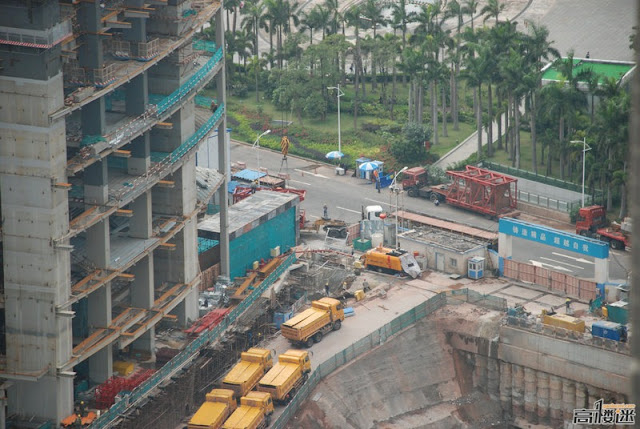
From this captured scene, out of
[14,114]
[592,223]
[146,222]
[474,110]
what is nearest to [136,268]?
[146,222]

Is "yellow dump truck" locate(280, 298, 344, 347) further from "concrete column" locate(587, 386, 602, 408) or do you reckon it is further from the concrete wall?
"concrete column" locate(587, 386, 602, 408)

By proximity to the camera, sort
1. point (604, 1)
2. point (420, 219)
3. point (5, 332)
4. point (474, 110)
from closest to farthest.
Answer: point (5, 332), point (420, 219), point (474, 110), point (604, 1)

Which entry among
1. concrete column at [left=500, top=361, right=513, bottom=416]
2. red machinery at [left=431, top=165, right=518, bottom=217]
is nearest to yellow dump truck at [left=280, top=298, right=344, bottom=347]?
concrete column at [left=500, top=361, right=513, bottom=416]

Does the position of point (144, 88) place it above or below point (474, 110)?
above

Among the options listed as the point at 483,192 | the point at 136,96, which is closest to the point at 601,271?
the point at 483,192

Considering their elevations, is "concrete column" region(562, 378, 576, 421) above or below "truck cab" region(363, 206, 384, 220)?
below

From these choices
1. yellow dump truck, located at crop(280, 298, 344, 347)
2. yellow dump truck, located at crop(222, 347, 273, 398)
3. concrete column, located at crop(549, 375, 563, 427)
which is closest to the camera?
yellow dump truck, located at crop(222, 347, 273, 398)

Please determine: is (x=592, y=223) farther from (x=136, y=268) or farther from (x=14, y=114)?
(x=14, y=114)
